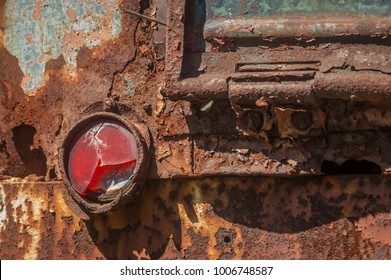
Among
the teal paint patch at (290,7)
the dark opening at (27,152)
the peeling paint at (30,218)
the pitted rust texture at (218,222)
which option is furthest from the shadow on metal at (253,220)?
the teal paint patch at (290,7)

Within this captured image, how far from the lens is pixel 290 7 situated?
229cm

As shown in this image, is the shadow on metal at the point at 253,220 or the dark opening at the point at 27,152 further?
the dark opening at the point at 27,152

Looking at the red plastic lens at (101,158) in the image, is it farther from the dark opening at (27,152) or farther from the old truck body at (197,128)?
the dark opening at (27,152)

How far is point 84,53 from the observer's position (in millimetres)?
2547

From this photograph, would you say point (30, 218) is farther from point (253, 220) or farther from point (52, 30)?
point (253, 220)

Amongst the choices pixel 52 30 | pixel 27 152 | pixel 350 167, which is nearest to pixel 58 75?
pixel 52 30

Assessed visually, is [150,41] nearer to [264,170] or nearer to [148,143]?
[148,143]

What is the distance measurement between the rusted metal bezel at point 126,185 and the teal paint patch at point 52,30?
178 mm

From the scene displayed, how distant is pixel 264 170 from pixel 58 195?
0.55 metres

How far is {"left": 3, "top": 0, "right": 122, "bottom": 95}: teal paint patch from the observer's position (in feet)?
8.31

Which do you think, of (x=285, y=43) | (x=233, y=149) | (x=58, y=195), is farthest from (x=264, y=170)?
(x=58, y=195)

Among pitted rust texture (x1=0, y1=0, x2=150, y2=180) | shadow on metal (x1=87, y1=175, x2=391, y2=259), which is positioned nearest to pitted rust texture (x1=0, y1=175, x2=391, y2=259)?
shadow on metal (x1=87, y1=175, x2=391, y2=259)

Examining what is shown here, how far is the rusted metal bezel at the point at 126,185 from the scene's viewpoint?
2.38 m

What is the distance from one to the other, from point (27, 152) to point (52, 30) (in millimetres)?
331
